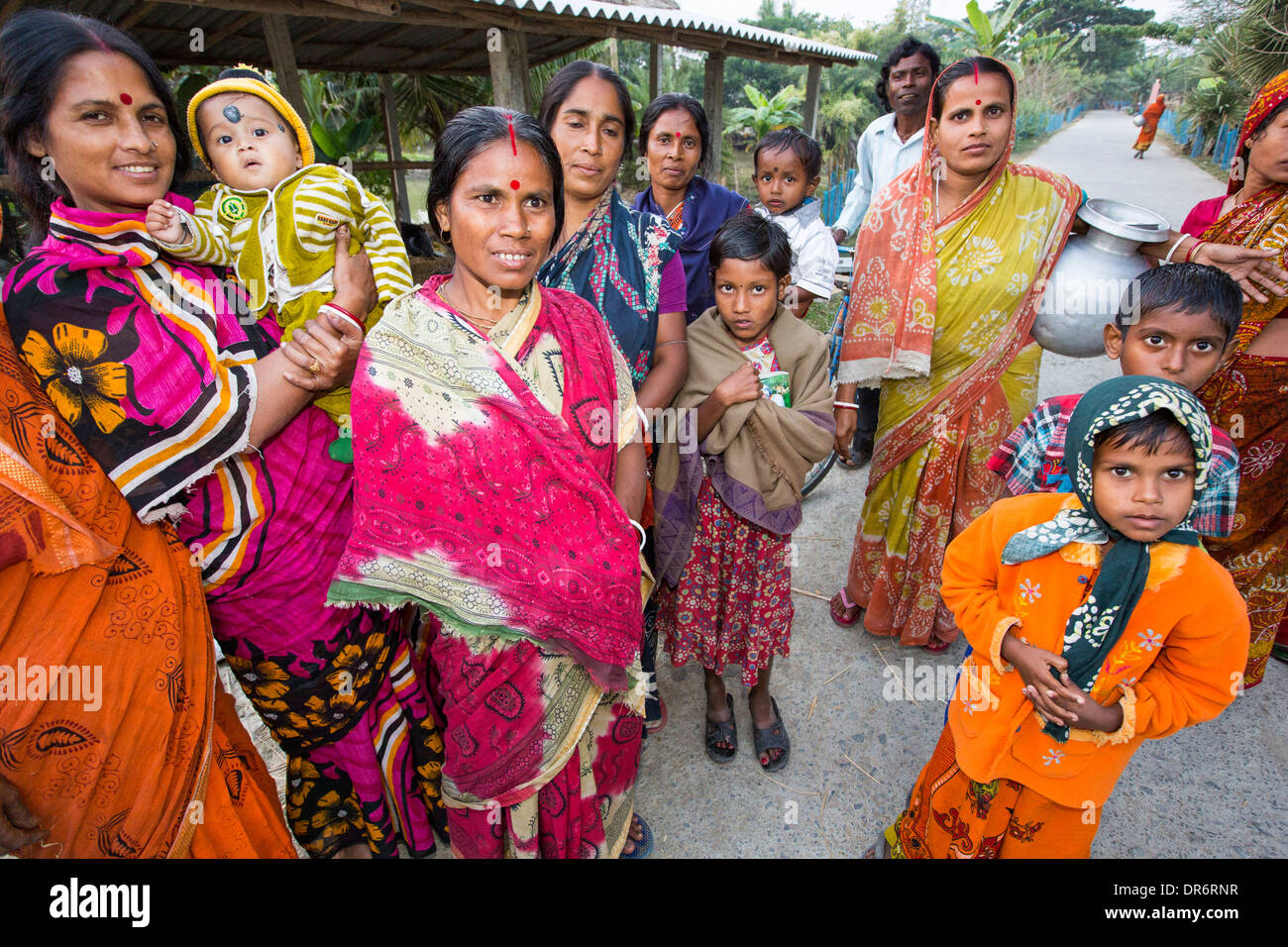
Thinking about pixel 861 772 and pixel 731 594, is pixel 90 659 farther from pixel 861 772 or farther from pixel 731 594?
pixel 861 772

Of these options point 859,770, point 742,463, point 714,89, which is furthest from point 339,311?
point 714,89

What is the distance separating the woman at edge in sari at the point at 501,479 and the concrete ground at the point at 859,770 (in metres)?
0.85

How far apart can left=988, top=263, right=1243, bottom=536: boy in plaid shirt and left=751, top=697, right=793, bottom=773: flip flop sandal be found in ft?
4.35

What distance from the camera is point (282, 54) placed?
19.5 feet

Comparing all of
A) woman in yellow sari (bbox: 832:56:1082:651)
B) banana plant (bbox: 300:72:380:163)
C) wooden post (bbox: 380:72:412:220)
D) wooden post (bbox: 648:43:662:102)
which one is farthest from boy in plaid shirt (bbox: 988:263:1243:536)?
wooden post (bbox: 380:72:412:220)

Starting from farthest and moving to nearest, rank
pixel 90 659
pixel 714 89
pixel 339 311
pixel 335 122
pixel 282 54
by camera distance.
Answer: pixel 335 122 → pixel 714 89 → pixel 282 54 → pixel 339 311 → pixel 90 659

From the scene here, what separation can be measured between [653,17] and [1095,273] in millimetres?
6042

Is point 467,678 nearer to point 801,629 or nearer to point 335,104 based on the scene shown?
point 801,629

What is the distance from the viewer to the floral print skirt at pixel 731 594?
2.37m

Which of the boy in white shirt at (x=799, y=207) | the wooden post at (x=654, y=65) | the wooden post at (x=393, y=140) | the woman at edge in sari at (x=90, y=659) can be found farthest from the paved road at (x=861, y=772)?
the wooden post at (x=393, y=140)

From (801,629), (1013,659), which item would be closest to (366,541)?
(1013,659)

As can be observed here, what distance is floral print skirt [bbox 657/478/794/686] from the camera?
7.77 ft
